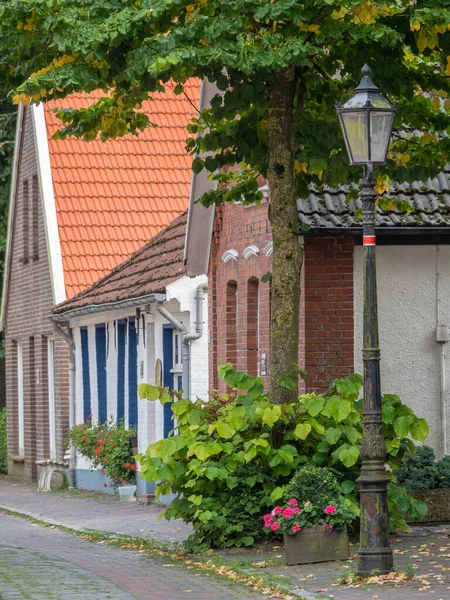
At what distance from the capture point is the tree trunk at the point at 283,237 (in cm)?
1427

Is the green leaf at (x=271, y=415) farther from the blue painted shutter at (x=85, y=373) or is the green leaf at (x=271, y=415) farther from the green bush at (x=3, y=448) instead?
the green bush at (x=3, y=448)

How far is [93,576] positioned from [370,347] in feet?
10.5

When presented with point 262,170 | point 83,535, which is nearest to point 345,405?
point 262,170

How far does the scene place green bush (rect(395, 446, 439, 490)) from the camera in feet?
53.9

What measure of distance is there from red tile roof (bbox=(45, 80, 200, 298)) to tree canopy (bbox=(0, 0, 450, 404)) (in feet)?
38.5

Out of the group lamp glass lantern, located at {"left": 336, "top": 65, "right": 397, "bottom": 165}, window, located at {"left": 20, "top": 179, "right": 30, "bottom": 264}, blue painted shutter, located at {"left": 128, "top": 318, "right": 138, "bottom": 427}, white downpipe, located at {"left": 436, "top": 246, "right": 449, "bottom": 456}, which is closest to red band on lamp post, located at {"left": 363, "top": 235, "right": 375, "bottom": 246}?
lamp glass lantern, located at {"left": 336, "top": 65, "right": 397, "bottom": 165}

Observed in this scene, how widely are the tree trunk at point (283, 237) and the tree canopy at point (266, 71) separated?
0.5 inches

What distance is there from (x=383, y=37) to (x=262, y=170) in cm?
252

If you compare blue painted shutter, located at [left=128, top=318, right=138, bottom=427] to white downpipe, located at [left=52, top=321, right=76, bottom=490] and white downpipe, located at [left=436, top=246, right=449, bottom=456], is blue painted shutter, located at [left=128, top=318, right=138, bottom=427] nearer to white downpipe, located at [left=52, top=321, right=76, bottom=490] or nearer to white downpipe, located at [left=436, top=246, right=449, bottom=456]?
white downpipe, located at [left=52, top=321, right=76, bottom=490]

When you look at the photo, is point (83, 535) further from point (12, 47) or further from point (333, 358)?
point (12, 47)

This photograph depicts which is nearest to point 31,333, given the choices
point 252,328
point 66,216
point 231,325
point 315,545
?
point 66,216

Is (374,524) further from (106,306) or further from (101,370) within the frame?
(101,370)

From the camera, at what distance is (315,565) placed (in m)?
12.8

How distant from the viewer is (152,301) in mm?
20938
